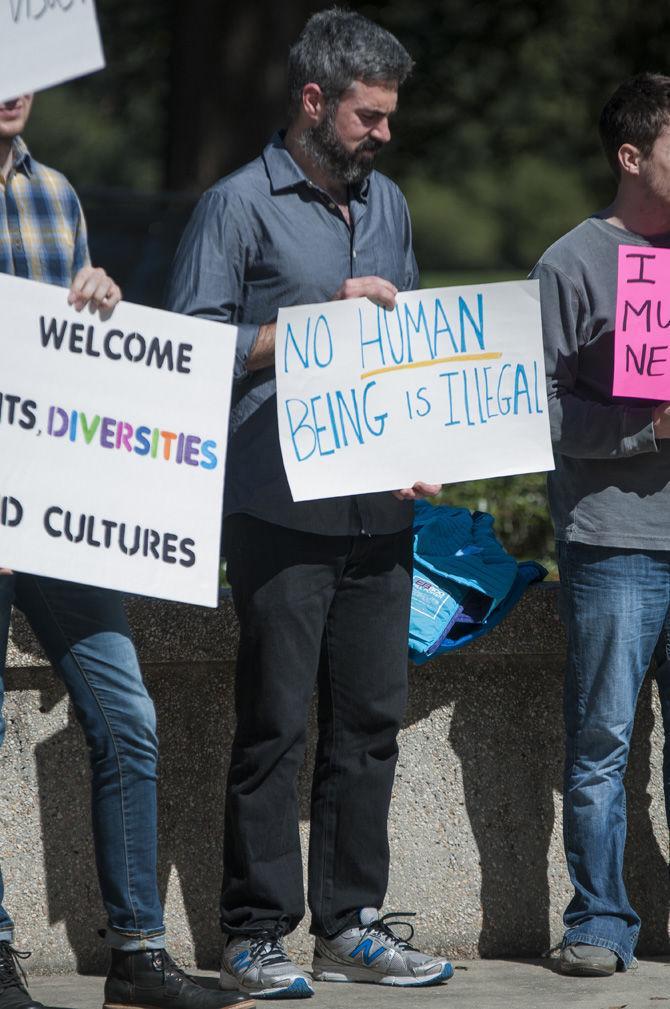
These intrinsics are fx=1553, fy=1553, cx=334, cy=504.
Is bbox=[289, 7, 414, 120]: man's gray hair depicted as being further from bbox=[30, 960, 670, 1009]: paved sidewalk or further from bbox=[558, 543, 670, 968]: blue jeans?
bbox=[30, 960, 670, 1009]: paved sidewalk

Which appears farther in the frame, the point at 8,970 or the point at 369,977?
the point at 369,977

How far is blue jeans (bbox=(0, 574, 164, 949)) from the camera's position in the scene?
11.0 ft

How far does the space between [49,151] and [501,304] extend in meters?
32.5

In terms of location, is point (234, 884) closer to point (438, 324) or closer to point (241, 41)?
point (438, 324)

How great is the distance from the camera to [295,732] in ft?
12.0

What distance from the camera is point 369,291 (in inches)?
140

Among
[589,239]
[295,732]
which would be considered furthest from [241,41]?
[295,732]

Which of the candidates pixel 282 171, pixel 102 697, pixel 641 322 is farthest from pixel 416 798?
pixel 282 171

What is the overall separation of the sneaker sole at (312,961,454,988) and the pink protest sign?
1.49 metres

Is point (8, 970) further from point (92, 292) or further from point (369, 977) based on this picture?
point (92, 292)

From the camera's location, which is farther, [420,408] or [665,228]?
[665,228]

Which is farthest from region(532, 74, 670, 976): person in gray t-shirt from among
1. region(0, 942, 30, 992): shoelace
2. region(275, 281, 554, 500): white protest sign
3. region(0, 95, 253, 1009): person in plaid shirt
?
region(0, 942, 30, 992): shoelace

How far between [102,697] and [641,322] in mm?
1550

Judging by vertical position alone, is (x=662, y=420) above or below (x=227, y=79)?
below
